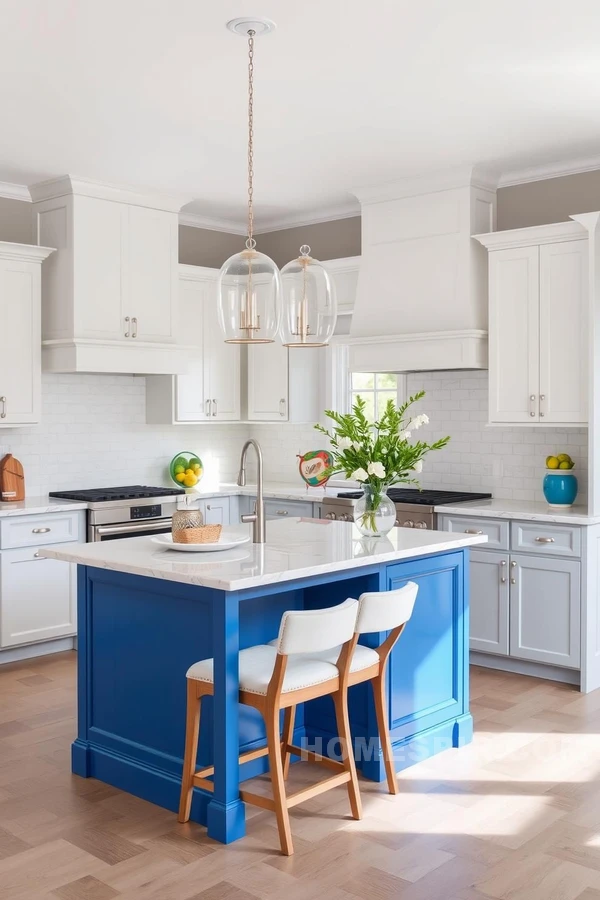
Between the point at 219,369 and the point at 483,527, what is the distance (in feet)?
8.52

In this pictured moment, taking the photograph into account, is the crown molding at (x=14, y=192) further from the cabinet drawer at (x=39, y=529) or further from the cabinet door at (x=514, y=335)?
the cabinet door at (x=514, y=335)

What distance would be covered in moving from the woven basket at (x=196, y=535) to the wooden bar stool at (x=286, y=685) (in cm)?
47

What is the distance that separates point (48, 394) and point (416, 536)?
315 cm

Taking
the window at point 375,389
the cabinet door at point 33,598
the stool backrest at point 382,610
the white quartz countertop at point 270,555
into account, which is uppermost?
the window at point 375,389

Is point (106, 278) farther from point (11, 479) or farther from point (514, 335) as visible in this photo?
point (514, 335)

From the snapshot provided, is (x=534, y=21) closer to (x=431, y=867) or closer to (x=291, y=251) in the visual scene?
(x=431, y=867)

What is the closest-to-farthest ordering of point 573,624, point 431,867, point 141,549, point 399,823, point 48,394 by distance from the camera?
point 431,867 < point 399,823 < point 141,549 < point 573,624 < point 48,394

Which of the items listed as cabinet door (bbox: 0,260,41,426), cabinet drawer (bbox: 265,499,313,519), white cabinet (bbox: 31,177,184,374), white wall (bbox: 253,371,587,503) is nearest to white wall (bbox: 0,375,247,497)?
cabinet door (bbox: 0,260,41,426)

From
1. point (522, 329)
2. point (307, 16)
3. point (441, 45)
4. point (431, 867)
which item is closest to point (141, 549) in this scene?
point (431, 867)

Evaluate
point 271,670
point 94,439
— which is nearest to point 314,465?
point 94,439

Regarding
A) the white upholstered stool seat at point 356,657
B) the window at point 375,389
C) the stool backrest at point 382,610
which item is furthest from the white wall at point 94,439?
the stool backrest at point 382,610

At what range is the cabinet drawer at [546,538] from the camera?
5.04 meters

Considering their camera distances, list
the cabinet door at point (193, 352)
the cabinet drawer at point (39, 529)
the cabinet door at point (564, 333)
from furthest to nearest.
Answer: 1. the cabinet door at point (193, 352)
2. the cabinet drawer at point (39, 529)
3. the cabinet door at point (564, 333)

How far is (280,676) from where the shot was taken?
311cm
